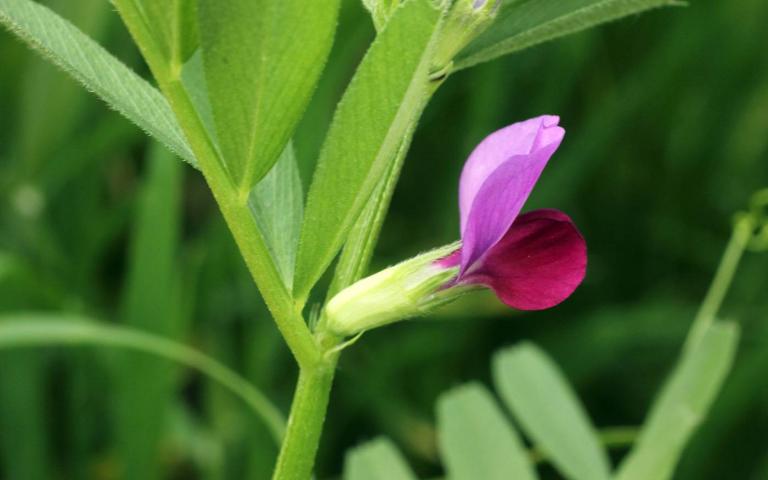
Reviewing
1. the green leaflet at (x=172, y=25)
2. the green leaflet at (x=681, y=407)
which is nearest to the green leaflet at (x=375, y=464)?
the green leaflet at (x=681, y=407)

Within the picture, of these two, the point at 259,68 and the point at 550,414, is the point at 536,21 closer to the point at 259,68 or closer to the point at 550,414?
the point at 259,68

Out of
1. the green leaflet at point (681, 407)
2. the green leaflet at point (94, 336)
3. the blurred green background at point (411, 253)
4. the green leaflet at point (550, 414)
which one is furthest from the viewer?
the blurred green background at point (411, 253)

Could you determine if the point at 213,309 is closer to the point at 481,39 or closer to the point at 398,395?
the point at 398,395

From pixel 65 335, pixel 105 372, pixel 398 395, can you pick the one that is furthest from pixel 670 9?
pixel 65 335

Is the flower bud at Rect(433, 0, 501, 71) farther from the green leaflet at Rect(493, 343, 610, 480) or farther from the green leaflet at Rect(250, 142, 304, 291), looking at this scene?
the green leaflet at Rect(493, 343, 610, 480)

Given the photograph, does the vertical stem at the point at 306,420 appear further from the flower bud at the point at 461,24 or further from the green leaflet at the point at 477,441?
the green leaflet at the point at 477,441

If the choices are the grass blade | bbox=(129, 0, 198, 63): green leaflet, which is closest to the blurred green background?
the grass blade

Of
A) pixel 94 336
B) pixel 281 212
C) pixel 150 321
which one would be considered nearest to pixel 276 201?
pixel 281 212
